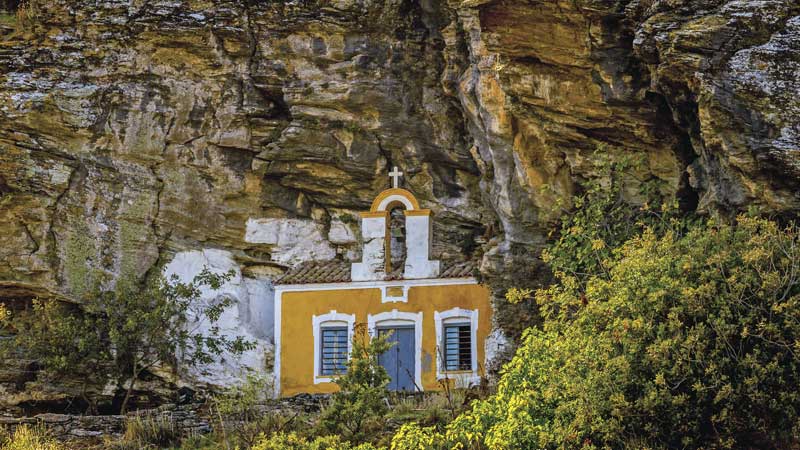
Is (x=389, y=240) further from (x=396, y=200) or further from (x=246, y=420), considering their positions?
(x=246, y=420)

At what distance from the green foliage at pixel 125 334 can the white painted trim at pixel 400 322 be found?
301cm

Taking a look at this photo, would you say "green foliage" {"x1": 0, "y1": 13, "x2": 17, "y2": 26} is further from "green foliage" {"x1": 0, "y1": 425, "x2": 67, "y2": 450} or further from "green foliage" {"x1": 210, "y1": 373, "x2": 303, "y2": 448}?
"green foliage" {"x1": 210, "y1": 373, "x2": 303, "y2": 448}

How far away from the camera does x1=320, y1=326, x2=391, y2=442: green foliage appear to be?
3002cm

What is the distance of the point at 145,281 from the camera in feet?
133

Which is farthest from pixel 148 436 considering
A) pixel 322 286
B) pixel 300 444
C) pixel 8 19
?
pixel 8 19

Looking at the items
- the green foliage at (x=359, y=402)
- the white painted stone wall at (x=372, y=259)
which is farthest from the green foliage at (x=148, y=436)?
the white painted stone wall at (x=372, y=259)

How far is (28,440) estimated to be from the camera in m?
31.4

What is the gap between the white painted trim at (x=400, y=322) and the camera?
38031mm

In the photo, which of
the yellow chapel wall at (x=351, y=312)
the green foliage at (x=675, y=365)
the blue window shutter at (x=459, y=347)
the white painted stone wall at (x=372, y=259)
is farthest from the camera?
the white painted stone wall at (x=372, y=259)

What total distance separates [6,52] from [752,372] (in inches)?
901

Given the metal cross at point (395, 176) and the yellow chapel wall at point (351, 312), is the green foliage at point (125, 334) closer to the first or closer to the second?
the yellow chapel wall at point (351, 312)

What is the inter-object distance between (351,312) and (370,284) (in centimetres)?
79

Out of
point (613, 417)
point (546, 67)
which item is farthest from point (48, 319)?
point (613, 417)

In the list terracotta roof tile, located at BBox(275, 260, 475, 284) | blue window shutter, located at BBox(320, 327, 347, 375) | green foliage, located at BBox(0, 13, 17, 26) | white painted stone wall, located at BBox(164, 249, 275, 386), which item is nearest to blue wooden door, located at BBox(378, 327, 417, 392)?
blue window shutter, located at BBox(320, 327, 347, 375)
